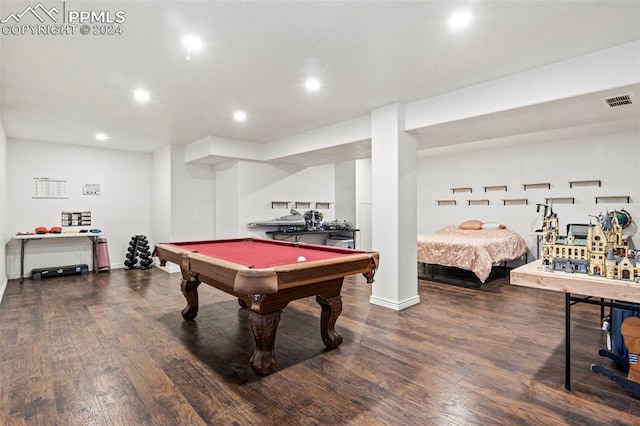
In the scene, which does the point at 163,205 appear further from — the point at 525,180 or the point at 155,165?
the point at 525,180

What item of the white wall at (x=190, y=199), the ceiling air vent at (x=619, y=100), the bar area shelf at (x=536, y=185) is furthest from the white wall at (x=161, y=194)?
the bar area shelf at (x=536, y=185)

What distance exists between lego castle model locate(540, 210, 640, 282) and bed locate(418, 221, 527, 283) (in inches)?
111

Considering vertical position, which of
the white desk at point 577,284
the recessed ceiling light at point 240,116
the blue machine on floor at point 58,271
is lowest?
the blue machine on floor at point 58,271

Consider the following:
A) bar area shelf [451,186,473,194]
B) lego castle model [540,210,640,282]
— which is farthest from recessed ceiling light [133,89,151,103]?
bar area shelf [451,186,473,194]

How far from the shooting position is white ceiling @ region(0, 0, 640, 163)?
2.21 metres

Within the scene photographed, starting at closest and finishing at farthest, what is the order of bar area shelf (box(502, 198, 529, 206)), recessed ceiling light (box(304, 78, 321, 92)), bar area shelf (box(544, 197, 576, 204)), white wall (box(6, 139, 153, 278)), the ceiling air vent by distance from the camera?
the ceiling air vent
recessed ceiling light (box(304, 78, 321, 92))
white wall (box(6, 139, 153, 278))
bar area shelf (box(544, 197, 576, 204))
bar area shelf (box(502, 198, 529, 206))

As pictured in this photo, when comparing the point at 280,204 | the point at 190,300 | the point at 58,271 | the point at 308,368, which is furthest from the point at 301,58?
the point at 58,271

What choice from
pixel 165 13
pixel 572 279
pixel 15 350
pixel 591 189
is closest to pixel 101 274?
pixel 15 350

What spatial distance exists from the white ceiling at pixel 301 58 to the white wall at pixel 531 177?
9.78 feet

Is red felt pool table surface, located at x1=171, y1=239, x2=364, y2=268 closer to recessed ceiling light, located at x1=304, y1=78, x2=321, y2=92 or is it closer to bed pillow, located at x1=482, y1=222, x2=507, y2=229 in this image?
recessed ceiling light, located at x1=304, y1=78, x2=321, y2=92

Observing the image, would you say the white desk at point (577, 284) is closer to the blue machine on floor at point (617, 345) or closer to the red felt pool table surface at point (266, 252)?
the blue machine on floor at point (617, 345)

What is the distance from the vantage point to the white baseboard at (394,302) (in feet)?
13.1

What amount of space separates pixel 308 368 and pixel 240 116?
3444mm

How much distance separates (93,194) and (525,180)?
28.9ft
